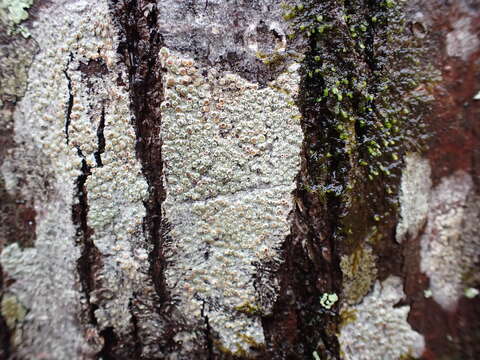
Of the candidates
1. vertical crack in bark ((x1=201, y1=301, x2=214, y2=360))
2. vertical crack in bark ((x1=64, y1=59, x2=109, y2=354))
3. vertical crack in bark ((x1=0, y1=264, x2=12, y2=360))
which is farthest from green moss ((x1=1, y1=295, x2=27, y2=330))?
vertical crack in bark ((x1=201, y1=301, x2=214, y2=360))

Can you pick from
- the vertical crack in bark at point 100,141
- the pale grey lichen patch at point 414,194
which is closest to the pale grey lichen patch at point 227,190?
the vertical crack in bark at point 100,141

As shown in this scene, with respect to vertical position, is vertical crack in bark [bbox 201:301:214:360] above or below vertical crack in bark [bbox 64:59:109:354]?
below

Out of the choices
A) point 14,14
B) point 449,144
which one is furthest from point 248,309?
point 14,14

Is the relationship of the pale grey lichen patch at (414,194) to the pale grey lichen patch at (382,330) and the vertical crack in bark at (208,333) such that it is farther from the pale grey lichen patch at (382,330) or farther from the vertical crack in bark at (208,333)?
the vertical crack in bark at (208,333)

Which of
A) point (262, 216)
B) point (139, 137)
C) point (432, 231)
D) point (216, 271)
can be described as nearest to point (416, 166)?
point (432, 231)

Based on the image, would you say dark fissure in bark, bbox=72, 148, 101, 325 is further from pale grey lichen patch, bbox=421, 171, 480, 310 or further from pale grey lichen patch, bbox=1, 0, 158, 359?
pale grey lichen patch, bbox=421, 171, 480, 310

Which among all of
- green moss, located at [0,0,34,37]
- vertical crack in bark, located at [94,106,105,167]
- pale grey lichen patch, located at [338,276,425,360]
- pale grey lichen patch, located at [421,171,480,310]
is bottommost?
pale grey lichen patch, located at [338,276,425,360]

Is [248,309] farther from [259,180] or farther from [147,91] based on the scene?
[147,91]
